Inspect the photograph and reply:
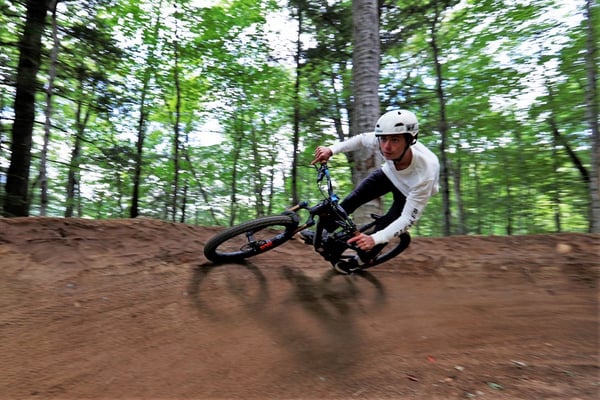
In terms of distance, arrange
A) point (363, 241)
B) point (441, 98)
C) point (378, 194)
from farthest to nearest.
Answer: point (441, 98) < point (378, 194) < point (363, 241)

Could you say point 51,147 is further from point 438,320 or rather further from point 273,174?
point 438,320

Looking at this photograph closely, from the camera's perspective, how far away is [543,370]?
271 centimetres

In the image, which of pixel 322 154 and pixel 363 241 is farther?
pixel 322 154

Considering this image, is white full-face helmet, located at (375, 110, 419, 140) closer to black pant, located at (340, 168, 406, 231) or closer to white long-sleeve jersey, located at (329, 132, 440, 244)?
white long-sleeve jersey, located at (329, 132, 440, 244)

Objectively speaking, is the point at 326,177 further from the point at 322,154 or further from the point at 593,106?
the point at 593,106

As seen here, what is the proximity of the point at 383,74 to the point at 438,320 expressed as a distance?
31.5 ft

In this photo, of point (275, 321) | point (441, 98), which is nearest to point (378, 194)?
point (275, 321)

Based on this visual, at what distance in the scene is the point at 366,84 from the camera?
543cm

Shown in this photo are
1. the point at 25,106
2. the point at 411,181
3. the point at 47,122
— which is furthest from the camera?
the point at 25,106

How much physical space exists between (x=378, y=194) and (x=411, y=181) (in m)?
0.62

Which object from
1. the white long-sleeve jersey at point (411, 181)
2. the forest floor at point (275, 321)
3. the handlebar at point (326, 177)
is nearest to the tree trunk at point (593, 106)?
the forest floor at point (275, 321)

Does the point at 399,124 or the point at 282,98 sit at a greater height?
the point at 282,98

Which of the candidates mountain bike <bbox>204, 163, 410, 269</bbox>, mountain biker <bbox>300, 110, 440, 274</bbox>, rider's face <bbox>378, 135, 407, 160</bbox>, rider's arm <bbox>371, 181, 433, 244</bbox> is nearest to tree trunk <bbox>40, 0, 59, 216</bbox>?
mountain bike <bbox>204, 163, 410, 269</bbox>

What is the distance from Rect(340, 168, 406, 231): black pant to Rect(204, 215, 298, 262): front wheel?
2.74ft
